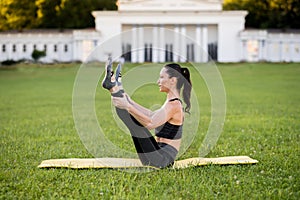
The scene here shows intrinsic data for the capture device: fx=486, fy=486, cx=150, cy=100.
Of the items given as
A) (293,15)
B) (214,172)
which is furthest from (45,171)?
(293,15)

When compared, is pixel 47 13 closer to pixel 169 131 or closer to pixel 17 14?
pixel 17 14

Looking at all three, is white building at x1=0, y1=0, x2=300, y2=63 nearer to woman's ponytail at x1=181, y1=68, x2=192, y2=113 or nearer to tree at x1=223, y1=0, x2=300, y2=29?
tree at x1=223, y1=0, x2=300, y2=29

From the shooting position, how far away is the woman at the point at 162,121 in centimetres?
515

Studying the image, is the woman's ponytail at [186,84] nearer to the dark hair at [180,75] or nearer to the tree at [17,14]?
the dark hair at [180,75]

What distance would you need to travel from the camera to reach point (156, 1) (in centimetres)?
5566

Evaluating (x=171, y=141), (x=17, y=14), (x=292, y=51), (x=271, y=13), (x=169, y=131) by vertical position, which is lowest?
(x=292, y=51)

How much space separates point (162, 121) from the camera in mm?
5340

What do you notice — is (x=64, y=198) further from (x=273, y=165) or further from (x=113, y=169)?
(x=273, y=165)

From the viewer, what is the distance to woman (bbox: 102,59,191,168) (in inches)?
203

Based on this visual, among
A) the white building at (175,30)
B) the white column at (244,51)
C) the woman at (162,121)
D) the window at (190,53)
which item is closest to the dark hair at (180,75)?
the woman at (162,121)

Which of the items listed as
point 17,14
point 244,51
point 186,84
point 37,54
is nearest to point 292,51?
point 244,51

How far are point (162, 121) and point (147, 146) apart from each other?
32cm

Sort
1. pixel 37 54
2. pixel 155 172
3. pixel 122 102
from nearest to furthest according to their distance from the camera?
pixel 122 102
pixel 155 172
pixel 37 54

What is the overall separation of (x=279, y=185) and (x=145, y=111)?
1605 mm
